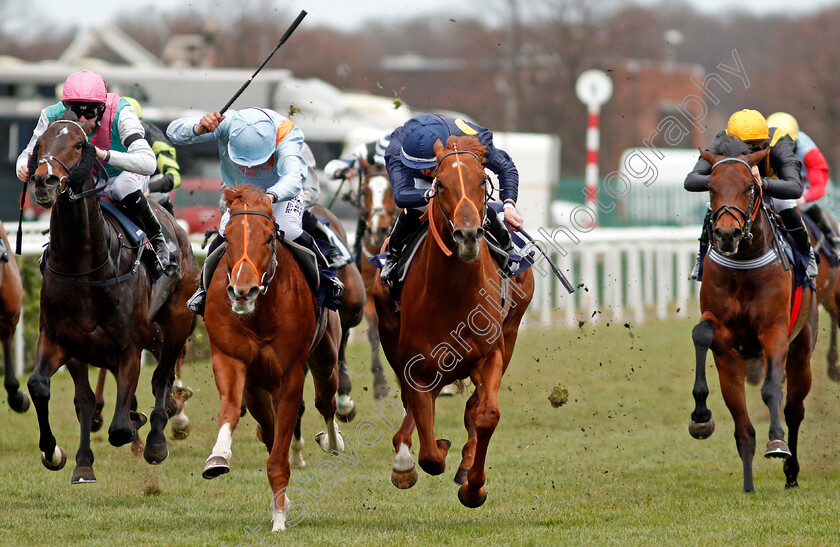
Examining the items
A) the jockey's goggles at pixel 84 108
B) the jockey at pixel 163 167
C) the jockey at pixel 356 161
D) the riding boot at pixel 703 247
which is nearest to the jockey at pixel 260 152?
the jockey's goggles at pixel 84 108

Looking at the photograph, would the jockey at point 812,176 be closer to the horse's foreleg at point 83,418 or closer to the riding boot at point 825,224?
the riding boot at point 825,224

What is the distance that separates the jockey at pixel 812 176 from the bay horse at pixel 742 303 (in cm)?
168

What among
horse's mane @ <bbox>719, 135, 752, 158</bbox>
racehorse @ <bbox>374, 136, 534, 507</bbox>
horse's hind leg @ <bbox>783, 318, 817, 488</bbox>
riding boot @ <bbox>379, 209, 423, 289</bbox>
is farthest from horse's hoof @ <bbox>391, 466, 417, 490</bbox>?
horse's hind leg @ <bbox>783, 318, 817, 488</bbox>

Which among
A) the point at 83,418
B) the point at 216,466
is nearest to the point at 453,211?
the point at 216,466

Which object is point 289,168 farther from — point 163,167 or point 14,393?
point 14,393

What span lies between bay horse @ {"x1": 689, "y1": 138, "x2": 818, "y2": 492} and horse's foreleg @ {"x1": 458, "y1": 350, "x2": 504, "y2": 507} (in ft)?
4.68

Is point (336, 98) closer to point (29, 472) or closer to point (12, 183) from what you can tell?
point (12, 183)

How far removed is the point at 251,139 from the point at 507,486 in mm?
2646

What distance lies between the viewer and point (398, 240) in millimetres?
6566

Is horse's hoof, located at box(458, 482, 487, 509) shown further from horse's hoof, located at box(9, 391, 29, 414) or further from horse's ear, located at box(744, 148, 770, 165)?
horse's hoof, located at box(9, 391, 29, 414)

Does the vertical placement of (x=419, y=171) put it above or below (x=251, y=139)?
below

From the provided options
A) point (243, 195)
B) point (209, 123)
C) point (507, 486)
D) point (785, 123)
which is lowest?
point (507, 486)

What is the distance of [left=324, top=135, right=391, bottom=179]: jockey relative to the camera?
10.2 metres

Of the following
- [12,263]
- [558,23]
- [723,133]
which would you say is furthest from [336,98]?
[723,133]
